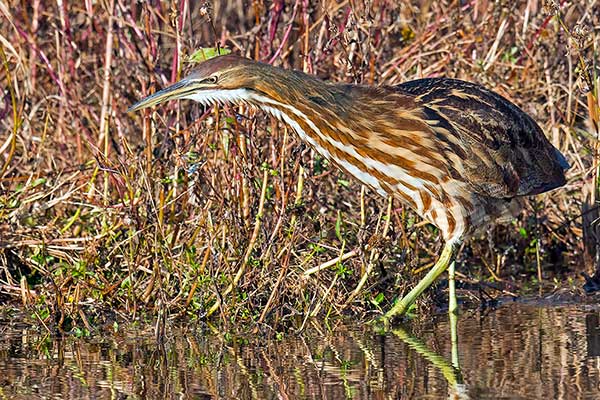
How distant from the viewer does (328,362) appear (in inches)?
175

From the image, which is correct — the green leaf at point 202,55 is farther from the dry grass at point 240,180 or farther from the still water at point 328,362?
the still water at point 328,362

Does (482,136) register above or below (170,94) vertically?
below

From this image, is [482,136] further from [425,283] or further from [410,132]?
[425,283]

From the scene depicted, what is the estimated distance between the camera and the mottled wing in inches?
206

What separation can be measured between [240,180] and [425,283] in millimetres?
940

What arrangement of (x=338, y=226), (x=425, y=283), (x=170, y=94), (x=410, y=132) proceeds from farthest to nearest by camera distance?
(x=338, y=226)
(x=425, y=283)
(x=410, y=132)
(x=170, y=94)

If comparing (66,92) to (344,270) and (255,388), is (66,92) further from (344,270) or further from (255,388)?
(255,388)

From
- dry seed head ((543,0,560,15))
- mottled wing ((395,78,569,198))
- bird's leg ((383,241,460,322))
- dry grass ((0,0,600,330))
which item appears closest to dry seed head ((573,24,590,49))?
dry grass ((0,0,600,330))

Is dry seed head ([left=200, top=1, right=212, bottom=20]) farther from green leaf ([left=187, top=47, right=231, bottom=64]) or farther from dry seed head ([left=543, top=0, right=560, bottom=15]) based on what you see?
dry seed head ([left=543, top=0, right=560, bottom=15])

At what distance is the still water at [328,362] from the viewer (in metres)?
3.98

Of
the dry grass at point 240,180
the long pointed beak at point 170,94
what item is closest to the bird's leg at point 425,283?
the dry grass at point 240,180

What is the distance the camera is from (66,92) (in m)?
6.45

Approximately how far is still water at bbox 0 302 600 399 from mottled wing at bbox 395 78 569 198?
0.62 m

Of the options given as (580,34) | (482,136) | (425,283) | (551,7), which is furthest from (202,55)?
(580,34)
